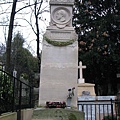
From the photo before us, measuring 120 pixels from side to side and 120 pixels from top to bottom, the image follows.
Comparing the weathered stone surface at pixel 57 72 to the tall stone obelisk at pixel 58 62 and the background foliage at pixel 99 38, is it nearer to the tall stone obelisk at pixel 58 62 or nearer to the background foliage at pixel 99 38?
the tall stone obelisk at pixel 58 62

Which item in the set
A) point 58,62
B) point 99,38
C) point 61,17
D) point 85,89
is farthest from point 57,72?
point 99,38

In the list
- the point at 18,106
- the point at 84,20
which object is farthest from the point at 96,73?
the point at 18,106

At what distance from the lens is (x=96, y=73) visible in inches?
702

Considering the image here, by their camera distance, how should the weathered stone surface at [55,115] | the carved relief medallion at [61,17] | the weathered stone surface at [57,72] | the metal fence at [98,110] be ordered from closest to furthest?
the weathered stone surface at [55,115] < the weathered stone surface at [57,72] < the metal fence at [98,110] < the carved relief medallion at [61,17]

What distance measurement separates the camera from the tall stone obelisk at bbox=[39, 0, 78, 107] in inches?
307

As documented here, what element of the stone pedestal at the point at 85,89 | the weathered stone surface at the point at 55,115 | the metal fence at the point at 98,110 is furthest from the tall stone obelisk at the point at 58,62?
the stone pedestal at the point at 85,89

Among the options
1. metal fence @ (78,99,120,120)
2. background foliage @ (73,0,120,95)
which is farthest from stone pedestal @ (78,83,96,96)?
background foliage @ (73,0,120,95)

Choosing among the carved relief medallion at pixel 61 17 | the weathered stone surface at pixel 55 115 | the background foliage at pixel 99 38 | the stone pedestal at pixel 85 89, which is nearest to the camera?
the weathered stone surface at pixel 55 115

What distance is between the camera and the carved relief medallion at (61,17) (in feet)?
27.5

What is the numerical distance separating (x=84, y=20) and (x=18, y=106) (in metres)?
11.9

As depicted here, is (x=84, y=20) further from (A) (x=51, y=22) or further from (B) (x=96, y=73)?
(A) (x=51, y=22)

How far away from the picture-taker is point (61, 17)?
8422 millimetres

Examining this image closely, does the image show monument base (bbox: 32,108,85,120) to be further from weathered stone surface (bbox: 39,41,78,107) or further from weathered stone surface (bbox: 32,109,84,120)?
weathered stone surface (bbox: 39,41,78,107)

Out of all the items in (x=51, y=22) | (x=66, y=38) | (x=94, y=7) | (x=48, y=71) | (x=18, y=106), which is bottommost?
(x=18, y=106)
